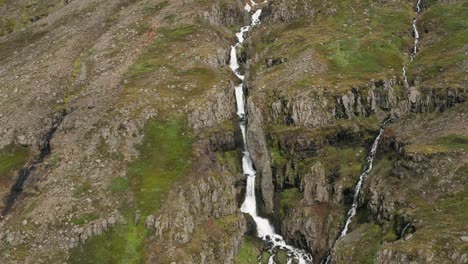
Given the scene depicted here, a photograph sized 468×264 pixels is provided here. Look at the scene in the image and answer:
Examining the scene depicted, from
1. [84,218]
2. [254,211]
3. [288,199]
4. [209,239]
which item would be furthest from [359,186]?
[84,218]

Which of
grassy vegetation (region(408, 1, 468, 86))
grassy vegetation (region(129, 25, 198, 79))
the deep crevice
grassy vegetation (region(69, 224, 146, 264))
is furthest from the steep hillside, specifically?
→ grassy vegetation (region(129, 25, 198, 79))

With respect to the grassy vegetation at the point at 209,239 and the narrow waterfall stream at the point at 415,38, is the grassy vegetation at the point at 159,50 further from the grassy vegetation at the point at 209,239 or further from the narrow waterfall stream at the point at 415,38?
the narrow waterfall stream at the point at 415,38

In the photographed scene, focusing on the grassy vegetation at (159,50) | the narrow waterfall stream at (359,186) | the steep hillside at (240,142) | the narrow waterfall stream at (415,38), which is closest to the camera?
the steep hillside at (240,142)

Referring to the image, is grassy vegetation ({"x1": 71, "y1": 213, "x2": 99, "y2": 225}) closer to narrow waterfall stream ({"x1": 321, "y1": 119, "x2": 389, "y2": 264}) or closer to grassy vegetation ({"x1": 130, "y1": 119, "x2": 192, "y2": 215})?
grassy vegetation ({"x1": 130, "y1": 119, "x2": 192, "y2": 215})

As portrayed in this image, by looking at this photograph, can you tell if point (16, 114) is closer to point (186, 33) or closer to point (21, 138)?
point (21, 138)

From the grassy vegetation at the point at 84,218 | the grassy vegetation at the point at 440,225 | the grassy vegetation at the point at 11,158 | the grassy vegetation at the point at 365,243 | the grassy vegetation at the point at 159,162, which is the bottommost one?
the grassy vegetation at the point at 365,243

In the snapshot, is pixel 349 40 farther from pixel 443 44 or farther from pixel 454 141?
pixel 454 141

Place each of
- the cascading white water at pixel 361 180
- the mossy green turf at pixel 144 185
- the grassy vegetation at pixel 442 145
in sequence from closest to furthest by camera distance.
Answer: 1. the mossy green turf at pixel 144 185
2. the grassy vegetation at pixel 442 145
3. the cascading white water at pixel 361 180

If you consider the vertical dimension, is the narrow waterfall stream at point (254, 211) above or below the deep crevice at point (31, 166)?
below

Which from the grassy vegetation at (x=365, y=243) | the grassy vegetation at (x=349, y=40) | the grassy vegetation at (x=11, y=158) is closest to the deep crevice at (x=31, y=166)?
the grassy vegetation at (x=11, y=158)
